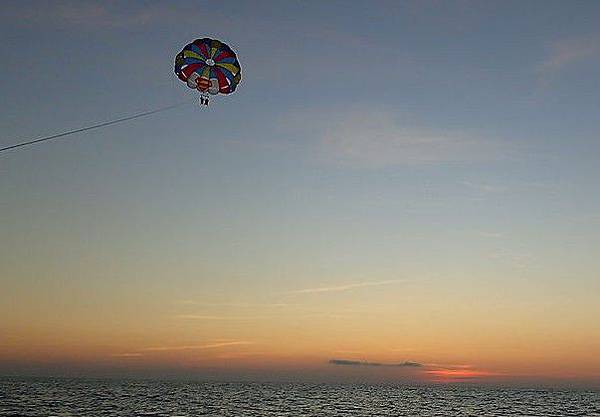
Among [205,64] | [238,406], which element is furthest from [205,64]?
[238,406]

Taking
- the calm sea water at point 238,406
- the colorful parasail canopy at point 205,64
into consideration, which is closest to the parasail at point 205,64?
the colorful parasail canopy at point 205,64

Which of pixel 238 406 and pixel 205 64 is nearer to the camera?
pixel 205 64

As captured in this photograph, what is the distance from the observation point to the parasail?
1266 inches

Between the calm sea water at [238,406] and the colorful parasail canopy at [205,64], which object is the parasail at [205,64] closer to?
the colorful parasail canopy at [205,64]

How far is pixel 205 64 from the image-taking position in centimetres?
3231

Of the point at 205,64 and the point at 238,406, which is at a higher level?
the point at 205,64

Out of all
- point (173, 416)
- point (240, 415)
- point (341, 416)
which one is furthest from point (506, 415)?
point (173, 416)

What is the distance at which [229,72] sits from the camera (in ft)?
107

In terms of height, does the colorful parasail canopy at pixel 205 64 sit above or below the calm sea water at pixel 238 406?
above

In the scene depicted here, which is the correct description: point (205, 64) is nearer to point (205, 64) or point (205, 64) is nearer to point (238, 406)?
point (205, 64)

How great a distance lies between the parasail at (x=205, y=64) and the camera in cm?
3216

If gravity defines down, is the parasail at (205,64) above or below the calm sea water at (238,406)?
above

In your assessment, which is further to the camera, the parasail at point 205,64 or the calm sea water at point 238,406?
the calm sea water at point 238,406

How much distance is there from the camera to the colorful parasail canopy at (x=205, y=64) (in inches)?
1266
